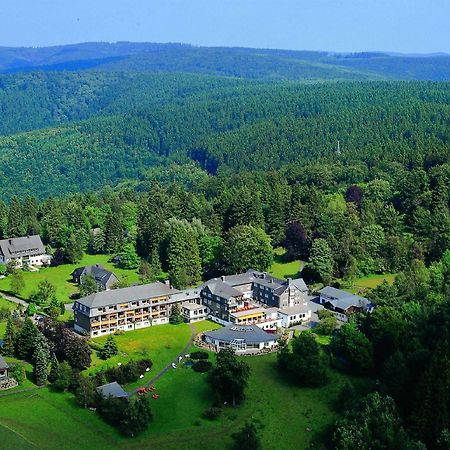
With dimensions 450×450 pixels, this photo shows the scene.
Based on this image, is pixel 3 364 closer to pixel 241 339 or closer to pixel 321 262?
pixel 241 339

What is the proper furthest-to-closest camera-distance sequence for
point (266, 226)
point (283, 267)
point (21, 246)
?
point (266, 226), point (21, 246), point (283, 267)

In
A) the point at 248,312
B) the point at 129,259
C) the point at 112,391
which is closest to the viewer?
the point at 112,391

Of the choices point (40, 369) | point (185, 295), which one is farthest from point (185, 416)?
point (185, 295)

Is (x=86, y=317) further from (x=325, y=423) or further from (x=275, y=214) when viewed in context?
(x=275, y=214)

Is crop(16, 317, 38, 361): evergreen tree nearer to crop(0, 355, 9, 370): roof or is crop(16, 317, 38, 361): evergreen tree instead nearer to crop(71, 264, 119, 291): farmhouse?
crop(0, 355, 9, 370): roof

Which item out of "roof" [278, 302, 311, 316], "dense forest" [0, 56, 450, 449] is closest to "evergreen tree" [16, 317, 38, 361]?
"dense forest" [0, 56, 450, 449]

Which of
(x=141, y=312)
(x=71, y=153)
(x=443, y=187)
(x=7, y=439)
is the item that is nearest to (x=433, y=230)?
(x=443, y=187)
